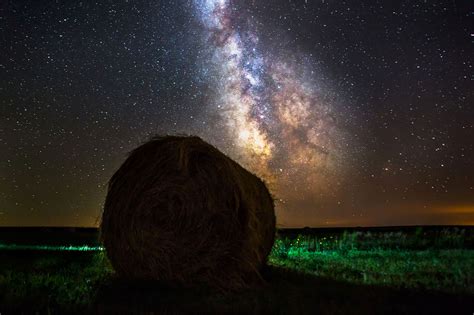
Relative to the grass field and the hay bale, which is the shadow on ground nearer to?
the grass field

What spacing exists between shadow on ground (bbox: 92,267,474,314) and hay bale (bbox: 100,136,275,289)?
506 mm

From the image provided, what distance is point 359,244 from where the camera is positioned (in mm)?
16281

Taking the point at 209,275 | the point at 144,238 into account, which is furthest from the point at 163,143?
Answer: the point at 209,275

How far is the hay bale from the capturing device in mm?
8141

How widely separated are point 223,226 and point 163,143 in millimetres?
1622

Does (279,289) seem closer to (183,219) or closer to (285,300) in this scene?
(285,300)

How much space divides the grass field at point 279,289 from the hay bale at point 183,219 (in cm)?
42

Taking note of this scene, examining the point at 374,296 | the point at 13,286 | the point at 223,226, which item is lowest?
the point at 13,286

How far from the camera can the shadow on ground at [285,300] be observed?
18.3 ft

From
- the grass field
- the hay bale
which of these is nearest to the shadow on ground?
the grass field

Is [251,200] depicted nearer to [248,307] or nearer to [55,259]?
[248,307]

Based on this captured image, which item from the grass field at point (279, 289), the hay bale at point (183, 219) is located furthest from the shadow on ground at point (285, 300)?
the hay bale at point (183, 219)

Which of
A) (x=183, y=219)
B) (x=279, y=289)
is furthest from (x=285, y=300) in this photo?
(x=183, y=219)

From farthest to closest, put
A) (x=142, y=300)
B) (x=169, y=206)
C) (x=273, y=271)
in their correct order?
(x=273, y=271) < (x=169, y=206) < (x=142, y=300)
